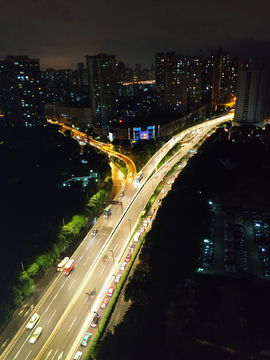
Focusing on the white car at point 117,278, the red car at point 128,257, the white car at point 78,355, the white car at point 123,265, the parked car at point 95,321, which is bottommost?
the white car at point 78,355

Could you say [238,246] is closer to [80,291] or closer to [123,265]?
[123,265]

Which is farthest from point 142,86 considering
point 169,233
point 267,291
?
point 267,291

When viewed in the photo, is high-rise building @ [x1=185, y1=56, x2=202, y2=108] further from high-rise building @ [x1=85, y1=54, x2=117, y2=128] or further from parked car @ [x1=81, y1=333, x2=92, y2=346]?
parked car @ [x1=81, y1=333, x2=92, y2=346]

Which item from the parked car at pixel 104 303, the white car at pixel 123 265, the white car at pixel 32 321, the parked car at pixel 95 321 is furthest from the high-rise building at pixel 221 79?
the white car at pixel 32 321

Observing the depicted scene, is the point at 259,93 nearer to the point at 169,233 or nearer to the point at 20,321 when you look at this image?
the point at 169,233

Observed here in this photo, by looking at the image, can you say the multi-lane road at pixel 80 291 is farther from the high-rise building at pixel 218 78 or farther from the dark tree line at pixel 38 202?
the high-rise building at pixel 218 78

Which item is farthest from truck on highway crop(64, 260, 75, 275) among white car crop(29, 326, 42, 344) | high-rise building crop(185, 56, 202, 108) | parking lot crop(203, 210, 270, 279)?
high-rise building crop(185, 56, 202, 108)
